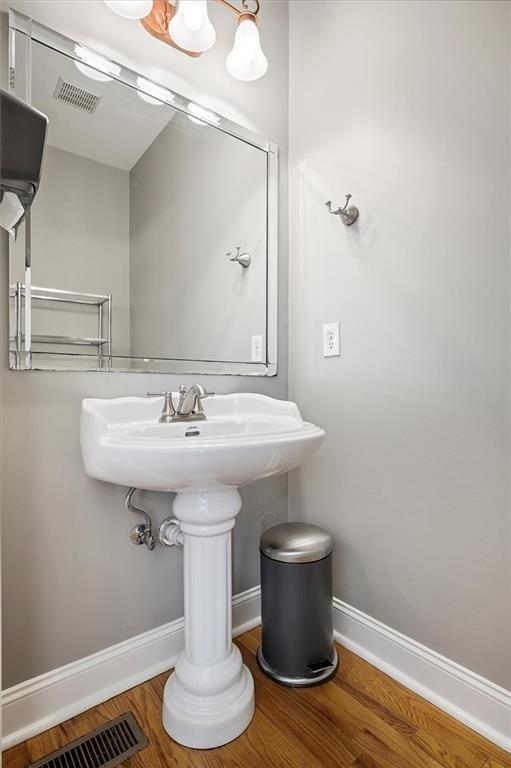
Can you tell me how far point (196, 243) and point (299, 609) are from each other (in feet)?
4.18

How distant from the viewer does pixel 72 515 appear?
3.53 ft

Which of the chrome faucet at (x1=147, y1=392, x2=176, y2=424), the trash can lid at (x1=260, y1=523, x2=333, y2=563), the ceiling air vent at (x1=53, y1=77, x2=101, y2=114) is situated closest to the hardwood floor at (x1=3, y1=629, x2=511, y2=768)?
the trash can lid at (x1=260, y1=523, x2=333, y2=563)

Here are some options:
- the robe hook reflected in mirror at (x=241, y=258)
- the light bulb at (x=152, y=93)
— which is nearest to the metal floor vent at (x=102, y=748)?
the robe hook reflected in mirror at (x=241, y=258)

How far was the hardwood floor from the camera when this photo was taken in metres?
0.93

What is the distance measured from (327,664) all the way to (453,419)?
2.78 feet

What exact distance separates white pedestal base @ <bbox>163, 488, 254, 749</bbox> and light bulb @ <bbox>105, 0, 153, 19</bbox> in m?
1.35

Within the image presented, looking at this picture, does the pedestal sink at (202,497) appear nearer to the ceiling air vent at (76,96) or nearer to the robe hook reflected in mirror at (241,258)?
the robe hook reflected in mirror at (241,258)

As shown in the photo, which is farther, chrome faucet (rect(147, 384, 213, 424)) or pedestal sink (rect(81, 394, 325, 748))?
chrome faucet (rect(147, 384, 213, 424))

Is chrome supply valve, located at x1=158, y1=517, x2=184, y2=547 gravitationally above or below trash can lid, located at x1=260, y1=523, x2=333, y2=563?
above

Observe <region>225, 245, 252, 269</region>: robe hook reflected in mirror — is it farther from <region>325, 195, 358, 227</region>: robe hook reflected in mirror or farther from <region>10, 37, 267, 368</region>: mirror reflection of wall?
<region>325, 195, 358, 227</region>: robe hook reflected in mirror

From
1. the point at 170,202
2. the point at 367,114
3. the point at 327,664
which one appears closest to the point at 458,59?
the point at 367,114

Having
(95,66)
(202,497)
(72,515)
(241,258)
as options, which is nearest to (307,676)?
(202,497)

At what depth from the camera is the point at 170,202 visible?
1.35m

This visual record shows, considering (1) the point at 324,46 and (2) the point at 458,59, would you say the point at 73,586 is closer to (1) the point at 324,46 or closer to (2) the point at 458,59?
(2) the point at 458,59
